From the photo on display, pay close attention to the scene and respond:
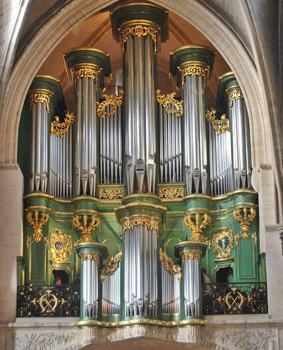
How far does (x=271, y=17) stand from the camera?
17969 millimetres

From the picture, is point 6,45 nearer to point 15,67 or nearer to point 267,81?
point 15,67

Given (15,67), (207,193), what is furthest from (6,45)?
(207,193)

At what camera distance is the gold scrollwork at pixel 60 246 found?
1912cm

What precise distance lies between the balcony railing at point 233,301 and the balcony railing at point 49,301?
8.29 feet

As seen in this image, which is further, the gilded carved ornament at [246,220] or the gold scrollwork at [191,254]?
the gilded carved ornament at [246,220]

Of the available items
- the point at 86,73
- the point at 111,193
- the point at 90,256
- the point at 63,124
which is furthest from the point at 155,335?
the point at 86,73

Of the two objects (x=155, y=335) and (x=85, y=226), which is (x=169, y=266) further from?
(x=85, y=226)

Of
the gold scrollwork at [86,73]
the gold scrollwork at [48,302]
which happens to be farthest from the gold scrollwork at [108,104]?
the gold scrollwork at [48,302]

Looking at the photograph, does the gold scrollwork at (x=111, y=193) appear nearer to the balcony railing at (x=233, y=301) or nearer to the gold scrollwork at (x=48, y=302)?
the gold scrollwork at (x=48, y=302)

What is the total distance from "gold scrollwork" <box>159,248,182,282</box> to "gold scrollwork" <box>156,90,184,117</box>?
335 cm

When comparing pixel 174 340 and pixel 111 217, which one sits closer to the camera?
pixel 174 340

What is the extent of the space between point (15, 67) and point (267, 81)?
17.3 feet

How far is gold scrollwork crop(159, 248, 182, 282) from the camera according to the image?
17.9 meters

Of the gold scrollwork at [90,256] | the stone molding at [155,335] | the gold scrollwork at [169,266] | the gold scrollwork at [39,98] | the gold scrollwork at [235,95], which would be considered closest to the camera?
the stone molding at [155,335]
